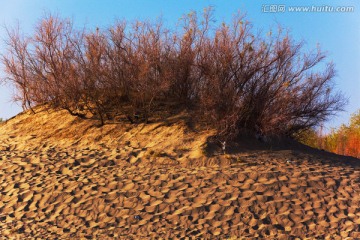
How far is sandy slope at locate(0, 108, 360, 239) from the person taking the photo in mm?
10344

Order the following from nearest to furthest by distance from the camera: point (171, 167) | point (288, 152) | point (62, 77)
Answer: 1. point (171, 167)
2. point (288, 152)
3. point (62, 77)

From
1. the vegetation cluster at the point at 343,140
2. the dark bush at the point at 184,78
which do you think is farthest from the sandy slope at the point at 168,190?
the vegetation cluster at the point at 343,140

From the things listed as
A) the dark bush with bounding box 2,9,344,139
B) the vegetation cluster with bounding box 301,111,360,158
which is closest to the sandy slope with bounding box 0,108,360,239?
the dark bush with bounding box 2,9,344,139

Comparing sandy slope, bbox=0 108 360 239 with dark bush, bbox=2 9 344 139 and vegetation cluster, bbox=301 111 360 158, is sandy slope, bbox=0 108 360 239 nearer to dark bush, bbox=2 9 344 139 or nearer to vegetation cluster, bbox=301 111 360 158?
dark bush, bbox=2 9 344 139

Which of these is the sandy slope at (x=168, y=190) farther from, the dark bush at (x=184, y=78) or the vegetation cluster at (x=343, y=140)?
the vegetation cluster at (x=343, y=140)

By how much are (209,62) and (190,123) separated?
1977 millimetres

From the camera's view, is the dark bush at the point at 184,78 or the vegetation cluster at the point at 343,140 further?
the vegetation cluster at the point at 343,140

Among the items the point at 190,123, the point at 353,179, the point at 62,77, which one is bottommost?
the point at 353,179

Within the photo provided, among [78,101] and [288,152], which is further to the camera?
[78,101]

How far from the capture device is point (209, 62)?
603 inches

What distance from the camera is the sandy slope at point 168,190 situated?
33.9 feet

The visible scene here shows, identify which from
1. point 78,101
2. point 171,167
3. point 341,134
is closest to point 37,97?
point 78,101

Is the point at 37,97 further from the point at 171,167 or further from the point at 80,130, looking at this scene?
the point at 171,167

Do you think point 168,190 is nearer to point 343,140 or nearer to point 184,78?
point 184,78
